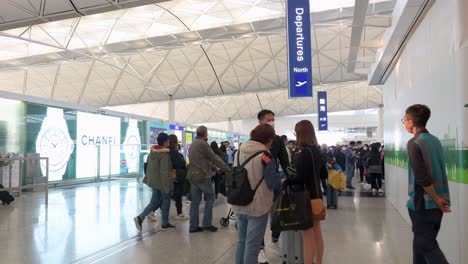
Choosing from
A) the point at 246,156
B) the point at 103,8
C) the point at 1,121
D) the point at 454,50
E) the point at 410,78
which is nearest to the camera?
the point at 246,156

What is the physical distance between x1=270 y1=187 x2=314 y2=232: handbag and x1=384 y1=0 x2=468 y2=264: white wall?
5.98ft

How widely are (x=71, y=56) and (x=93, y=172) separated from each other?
12501 mm

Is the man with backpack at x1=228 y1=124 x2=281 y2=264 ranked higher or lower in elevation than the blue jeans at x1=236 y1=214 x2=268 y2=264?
higher

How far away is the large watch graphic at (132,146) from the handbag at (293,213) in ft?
40.4

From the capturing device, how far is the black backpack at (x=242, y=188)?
12.6 ft

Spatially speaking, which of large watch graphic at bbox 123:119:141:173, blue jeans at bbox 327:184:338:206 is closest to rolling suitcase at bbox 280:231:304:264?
blue jeans at bbox 327:184:338:206

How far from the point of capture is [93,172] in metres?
16.6

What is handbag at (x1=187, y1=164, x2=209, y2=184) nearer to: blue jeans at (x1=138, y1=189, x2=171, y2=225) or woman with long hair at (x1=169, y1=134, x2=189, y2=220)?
blue jeans at (x1=138, y1=189, x2=171, y2=225)

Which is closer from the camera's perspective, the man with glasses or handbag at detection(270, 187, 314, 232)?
the man with glasses

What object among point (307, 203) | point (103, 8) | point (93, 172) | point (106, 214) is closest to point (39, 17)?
point (103, 8)

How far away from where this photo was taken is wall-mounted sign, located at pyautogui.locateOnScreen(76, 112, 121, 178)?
15.9 metres

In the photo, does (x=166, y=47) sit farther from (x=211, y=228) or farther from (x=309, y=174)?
(x=309, y=174)

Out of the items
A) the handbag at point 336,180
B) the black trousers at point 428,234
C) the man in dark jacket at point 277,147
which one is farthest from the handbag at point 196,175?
the black trousers at point 428,234

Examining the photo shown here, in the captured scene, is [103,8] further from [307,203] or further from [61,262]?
[307,203]
